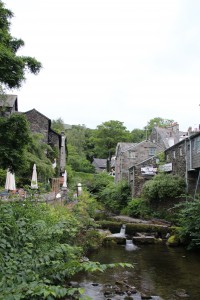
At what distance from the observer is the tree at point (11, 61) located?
29.9ft

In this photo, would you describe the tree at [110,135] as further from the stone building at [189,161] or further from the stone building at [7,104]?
the stone building at [7,104]

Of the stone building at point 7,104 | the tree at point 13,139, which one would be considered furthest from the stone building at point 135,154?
the tree at point 13,139

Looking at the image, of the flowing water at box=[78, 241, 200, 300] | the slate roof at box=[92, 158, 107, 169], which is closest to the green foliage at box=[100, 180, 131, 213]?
the flowing water at box=[78, 241, 200, 300]

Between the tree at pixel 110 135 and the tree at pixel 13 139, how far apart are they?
195ft

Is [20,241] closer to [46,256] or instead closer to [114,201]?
[46,256]

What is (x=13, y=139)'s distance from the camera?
31.2 ft

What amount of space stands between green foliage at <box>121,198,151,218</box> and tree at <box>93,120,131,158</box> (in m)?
36.9

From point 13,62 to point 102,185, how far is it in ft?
145

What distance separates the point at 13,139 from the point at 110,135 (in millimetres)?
60824

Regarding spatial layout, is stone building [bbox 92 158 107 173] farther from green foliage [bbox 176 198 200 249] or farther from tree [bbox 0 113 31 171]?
tree [bbox 0 113 31 171]

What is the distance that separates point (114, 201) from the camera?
127 feet

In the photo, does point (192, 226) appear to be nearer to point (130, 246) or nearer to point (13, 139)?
point (130, 246)

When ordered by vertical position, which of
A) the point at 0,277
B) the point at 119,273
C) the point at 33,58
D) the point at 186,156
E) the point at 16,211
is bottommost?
the point at 119,273

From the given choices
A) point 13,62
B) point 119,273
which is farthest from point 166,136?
point 13,62
